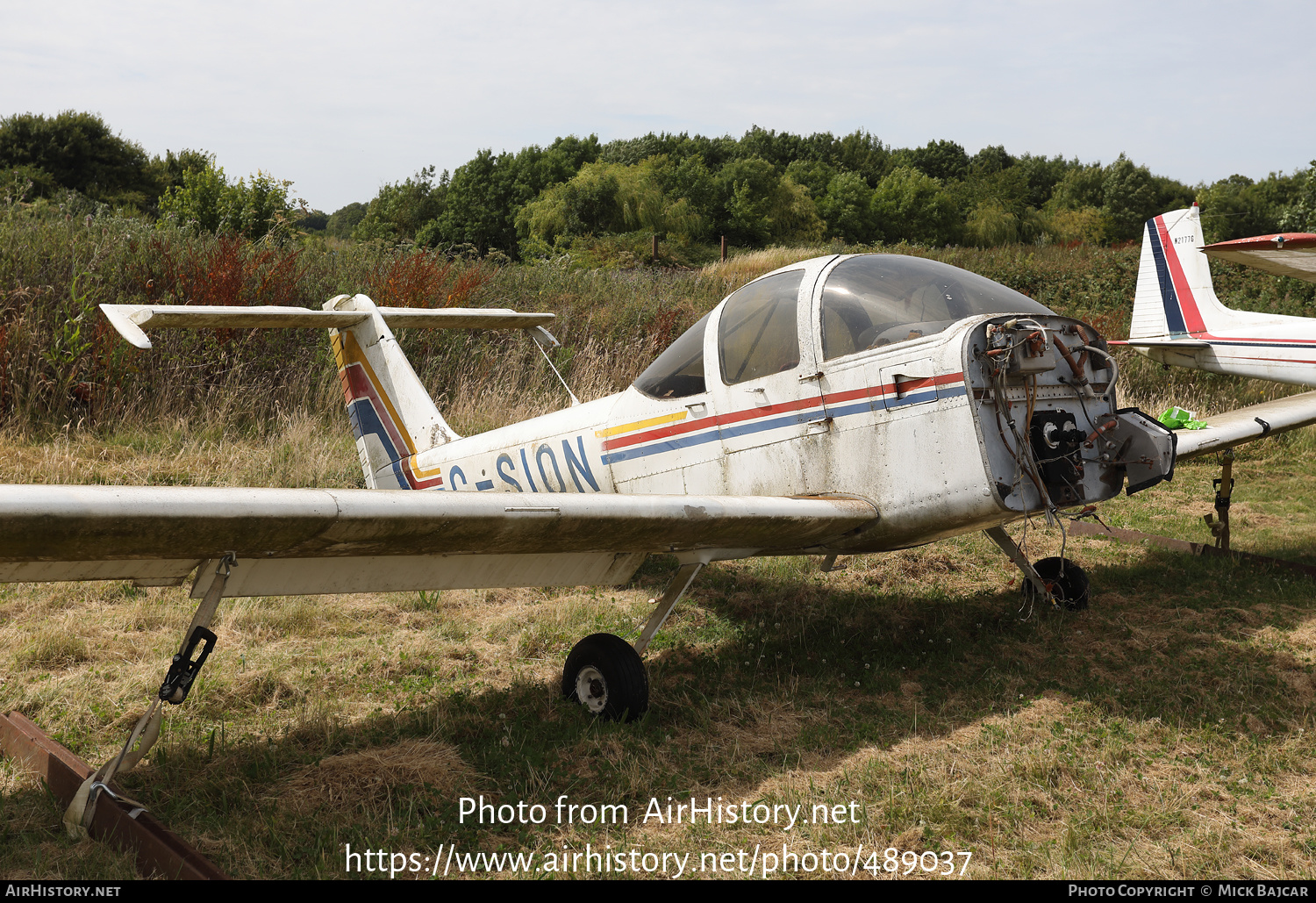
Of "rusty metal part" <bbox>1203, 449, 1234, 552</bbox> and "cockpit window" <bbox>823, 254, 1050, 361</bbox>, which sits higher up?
"cockpit window" <bbox>823, 254, 1050, 361</bbox>

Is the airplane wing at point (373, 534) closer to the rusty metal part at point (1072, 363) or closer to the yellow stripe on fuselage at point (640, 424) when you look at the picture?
the yellow stripe on fuselage at point (640, 424)

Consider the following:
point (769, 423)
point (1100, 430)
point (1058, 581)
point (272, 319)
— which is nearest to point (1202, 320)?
point (1058, 581)

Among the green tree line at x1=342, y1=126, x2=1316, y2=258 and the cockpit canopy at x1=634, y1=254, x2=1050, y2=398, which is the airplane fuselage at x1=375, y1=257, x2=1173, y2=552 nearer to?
the cockpit canopy at x1=634, y1=254, x2=1050, y2=398

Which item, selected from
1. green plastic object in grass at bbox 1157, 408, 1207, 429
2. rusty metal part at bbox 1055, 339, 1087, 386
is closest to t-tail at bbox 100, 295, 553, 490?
rusty metal part at bbox 1055, 339, 1087, 386

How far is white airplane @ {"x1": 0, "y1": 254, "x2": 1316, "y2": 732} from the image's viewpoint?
114 inches

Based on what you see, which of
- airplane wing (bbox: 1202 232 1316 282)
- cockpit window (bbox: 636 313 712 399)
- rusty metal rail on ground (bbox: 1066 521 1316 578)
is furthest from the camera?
airplane wing (bbox: 1202 232 1316 282)

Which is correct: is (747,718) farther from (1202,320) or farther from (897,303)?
(1202,320)

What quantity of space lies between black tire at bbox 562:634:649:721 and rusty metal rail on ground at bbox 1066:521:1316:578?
396 cm

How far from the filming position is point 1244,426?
248 inches

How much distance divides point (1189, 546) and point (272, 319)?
276 inches

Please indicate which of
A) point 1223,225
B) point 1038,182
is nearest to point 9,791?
point 1223,225

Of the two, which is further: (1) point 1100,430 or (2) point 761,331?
(2) point 761,331

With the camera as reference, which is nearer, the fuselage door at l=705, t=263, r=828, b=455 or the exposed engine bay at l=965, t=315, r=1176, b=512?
the exposed engine bay at l=965, t=315, r=1176, b=512

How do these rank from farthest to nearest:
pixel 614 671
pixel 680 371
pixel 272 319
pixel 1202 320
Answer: pixel 1202 320 → pixel 272 319 → pixel 680 371 → pixel 614 671
